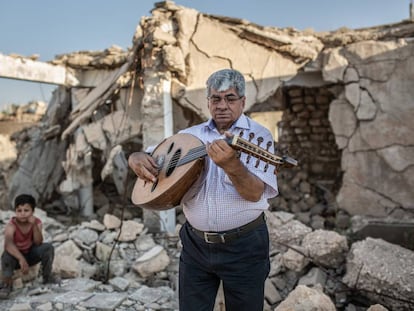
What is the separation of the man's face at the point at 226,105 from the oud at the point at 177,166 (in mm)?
162

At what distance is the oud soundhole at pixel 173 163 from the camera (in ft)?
6.57

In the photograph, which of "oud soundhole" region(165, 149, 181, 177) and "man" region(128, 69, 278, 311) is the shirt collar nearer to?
"man" region(128, 69, 278, 311)

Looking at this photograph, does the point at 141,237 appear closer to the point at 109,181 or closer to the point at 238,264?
the point at 109,181

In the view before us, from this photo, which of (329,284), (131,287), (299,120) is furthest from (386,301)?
(299,120)

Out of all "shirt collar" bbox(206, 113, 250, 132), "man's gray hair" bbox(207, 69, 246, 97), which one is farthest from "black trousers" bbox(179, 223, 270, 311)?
"man's gray hair" bbox(207, 69, 246, 97)

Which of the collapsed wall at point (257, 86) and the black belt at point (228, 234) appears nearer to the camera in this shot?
the black belt at point (228, 234)

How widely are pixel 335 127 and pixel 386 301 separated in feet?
8.50

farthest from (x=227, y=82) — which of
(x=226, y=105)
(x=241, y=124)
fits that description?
(x=241, y=124)

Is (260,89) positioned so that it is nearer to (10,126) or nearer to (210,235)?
(210,235)

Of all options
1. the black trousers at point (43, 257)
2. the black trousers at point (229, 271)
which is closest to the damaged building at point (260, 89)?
the black trousers at point (43, 257)

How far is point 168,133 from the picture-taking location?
16.8ft

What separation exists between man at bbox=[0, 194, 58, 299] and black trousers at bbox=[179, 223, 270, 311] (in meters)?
2.34


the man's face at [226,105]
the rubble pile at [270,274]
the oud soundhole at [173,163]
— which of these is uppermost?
the man's face at [226,105]

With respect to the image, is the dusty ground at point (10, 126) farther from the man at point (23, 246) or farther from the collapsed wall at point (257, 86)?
the man at point (23, 246)
